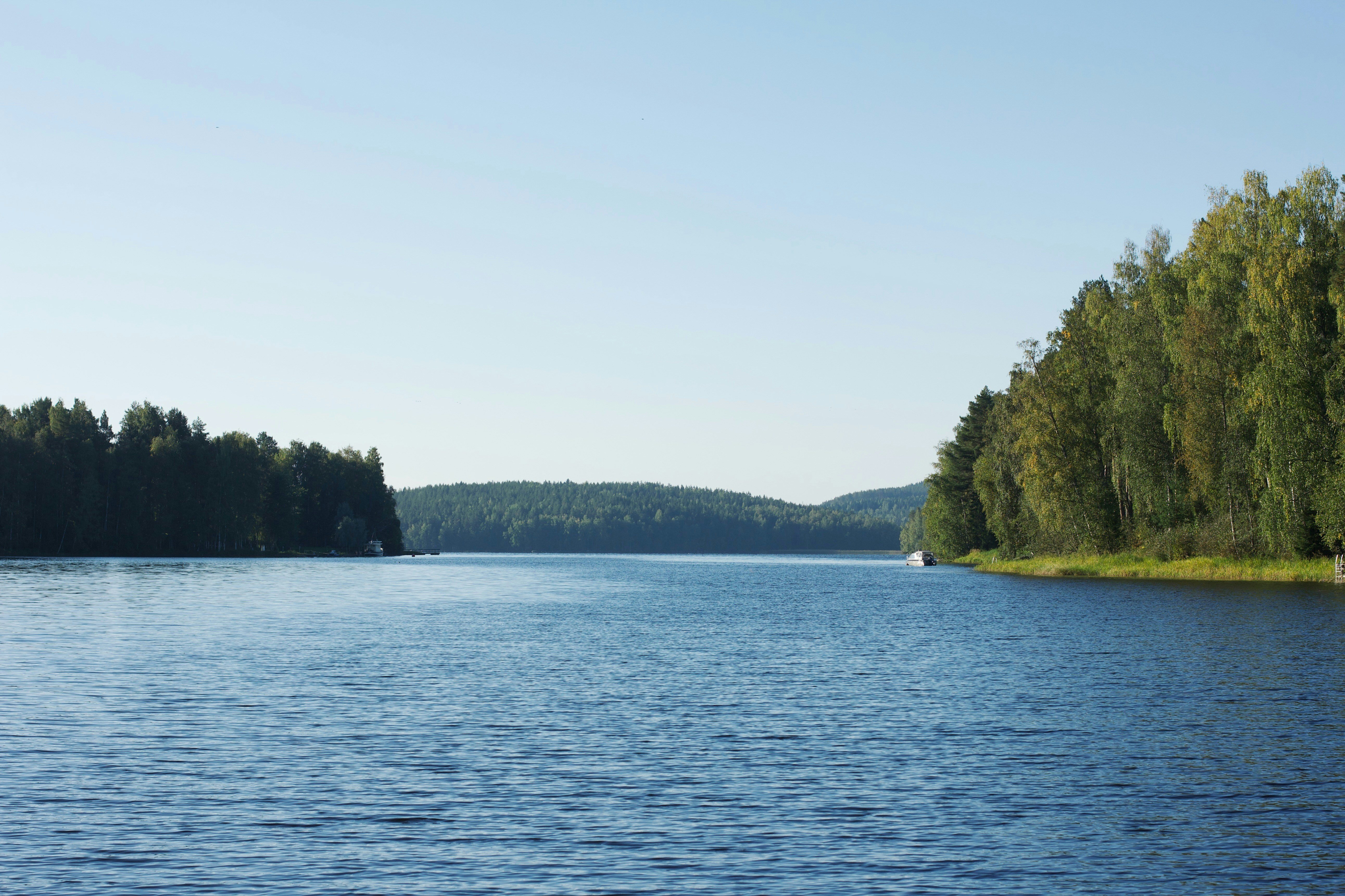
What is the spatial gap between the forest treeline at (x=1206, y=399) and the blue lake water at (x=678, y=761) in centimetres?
2046

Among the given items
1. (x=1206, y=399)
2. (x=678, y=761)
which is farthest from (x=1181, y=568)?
(x=678, y=761)

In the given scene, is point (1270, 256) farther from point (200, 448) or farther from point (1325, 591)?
point (200, 448)

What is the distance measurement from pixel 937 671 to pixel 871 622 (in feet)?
67.1

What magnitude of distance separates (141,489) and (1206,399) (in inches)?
5298

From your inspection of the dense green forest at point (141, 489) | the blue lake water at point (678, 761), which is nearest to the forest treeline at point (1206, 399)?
the blue lake water at point (678, 761)

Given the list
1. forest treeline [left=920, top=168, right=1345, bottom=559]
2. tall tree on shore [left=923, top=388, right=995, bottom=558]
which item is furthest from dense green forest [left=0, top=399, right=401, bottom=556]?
forest treeline [left=920, top=168, right=1345, bottom=559]

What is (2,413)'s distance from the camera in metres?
150

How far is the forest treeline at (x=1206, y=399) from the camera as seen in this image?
64.4 metres

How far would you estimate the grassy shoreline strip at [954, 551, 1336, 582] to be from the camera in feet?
219

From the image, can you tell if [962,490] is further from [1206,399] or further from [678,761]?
[678,761]

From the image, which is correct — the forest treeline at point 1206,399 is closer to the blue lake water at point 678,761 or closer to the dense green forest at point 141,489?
the blue lake water at point 678,761

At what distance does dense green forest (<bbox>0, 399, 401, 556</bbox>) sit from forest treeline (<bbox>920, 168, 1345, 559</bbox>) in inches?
4469

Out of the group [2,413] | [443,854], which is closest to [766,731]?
[443,854]

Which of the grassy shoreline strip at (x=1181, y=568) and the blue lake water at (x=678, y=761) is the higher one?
the grassy shoreline strip at (x=1181, y=568)
